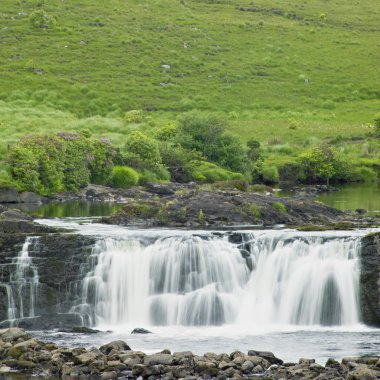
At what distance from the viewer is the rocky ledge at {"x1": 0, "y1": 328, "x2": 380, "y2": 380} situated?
35.0 metres

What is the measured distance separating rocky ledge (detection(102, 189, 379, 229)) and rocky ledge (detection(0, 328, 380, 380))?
20.5 metres

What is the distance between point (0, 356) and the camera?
3775cm

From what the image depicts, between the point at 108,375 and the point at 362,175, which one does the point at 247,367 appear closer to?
the point at 108,375

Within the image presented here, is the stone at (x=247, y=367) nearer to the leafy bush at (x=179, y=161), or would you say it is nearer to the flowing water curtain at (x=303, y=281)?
the flowing water curtain at (x=303, y=281)

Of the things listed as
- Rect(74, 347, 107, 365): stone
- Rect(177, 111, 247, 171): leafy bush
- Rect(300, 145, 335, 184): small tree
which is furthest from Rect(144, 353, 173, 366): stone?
Rect(300, 145, 335, 184): small tree

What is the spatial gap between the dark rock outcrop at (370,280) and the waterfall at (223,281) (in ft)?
0.99

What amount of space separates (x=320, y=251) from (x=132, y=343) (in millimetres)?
10621

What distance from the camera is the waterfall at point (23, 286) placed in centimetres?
4638

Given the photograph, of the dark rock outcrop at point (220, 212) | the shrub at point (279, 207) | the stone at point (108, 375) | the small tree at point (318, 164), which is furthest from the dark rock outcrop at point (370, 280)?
the small tree at point (318, 164)

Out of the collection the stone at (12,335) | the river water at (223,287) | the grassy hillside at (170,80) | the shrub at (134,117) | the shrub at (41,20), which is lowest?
the stone at (12,335)

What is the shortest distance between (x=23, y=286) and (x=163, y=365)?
13.3 meters

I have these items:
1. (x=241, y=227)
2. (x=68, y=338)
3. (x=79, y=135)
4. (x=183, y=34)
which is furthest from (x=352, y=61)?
(x=68, y=338)

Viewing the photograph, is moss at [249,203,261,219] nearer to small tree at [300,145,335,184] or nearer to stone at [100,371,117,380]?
stone at [100,371,117,380]

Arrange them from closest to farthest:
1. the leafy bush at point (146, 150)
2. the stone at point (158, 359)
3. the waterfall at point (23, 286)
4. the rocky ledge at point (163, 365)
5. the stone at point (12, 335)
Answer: the rocky ledge at point (163, 365) < the stone at point (158, 359) < the stone at point (12, 335) < the waterfall at point (23, 286) < the leafy bush at point (146, 150)
